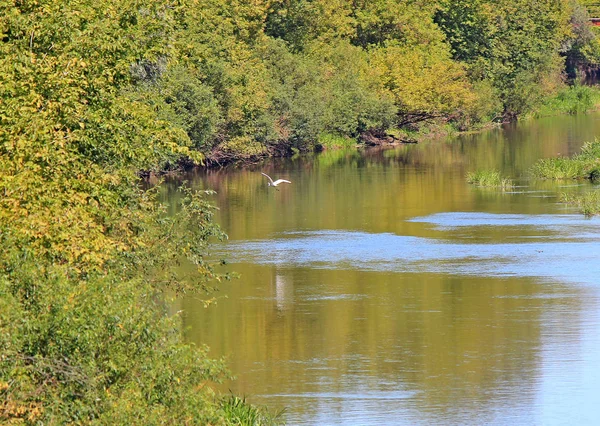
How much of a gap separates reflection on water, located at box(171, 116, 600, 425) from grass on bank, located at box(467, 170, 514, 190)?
445 millimetres

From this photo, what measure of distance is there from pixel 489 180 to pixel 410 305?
17825 mm

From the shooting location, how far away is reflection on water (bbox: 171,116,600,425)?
15.3 m

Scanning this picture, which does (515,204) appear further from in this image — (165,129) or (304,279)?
(165,129)

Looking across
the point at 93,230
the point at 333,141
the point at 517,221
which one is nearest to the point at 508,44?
the point at 333,141

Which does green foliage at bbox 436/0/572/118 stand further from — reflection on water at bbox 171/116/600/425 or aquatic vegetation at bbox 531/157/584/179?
reflection on water at bbox 171/116/600/425

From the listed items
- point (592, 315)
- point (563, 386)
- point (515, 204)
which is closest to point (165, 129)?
point (563, 386)

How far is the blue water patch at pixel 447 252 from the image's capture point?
24.0m

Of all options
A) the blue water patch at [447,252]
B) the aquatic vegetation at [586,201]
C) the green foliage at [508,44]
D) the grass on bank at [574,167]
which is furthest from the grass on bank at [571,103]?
the blue water patch at [447,252]

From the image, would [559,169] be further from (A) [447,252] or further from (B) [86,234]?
(B) [86,234]

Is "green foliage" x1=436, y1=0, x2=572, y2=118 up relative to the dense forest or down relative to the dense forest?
up

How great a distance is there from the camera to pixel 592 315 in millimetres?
19609

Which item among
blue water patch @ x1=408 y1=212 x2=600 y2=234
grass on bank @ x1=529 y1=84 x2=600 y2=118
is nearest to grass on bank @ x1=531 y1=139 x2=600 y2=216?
blue water patch @ x1=408 y1=212 x2=600 y2=234

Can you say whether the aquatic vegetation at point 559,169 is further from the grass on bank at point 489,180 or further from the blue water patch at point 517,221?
the blue water patch at point 517,221

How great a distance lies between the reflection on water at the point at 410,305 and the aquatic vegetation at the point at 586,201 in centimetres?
32
